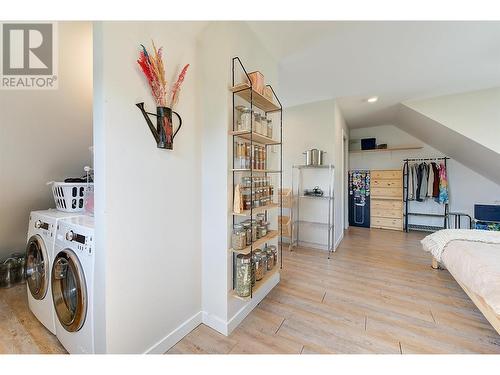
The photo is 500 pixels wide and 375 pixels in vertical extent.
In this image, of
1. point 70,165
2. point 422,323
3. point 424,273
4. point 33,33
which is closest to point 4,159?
point 70,165

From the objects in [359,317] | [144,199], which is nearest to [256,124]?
[144,199]

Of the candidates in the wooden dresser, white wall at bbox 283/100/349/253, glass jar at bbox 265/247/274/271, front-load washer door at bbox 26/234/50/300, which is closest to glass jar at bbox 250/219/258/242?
glass jar at bbox 265/247/274/271

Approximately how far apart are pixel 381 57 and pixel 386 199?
3.74m

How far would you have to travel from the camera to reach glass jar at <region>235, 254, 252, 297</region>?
5.34 feet

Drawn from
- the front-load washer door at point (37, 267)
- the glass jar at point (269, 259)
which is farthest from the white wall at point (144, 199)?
the front-load washer door at point (37, 267)

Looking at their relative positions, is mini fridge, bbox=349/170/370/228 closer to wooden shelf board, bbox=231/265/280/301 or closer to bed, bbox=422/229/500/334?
bed, bbox=422/229/500/334

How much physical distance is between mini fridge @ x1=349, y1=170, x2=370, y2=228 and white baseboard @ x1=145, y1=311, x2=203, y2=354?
4.87m

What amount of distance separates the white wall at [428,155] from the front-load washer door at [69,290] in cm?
589

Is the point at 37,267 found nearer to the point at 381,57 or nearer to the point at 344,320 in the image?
the point at 344,320

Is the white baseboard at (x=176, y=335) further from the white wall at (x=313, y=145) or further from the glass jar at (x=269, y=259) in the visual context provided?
the white wall at (x=313, y=145)

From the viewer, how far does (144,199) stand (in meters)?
1.30
